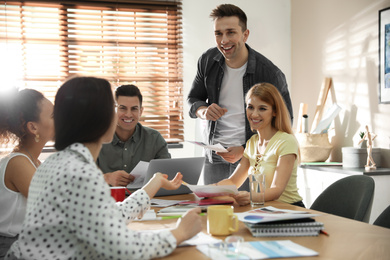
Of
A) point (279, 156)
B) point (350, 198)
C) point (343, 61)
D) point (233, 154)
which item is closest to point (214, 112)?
point (233, 154)

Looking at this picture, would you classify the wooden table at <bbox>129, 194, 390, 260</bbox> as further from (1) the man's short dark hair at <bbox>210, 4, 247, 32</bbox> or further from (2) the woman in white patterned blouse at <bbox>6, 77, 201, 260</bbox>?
(1) the man's short dark hair at <bbox>210, 4, 247, 32</bbox>

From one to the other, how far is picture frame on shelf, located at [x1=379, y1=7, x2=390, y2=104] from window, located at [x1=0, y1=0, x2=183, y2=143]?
188 cm

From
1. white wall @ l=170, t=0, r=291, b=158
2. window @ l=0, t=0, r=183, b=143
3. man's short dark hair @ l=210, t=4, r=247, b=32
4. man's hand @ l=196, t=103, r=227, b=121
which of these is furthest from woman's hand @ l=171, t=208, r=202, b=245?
window @ l=0, t=0, r=183, b=143

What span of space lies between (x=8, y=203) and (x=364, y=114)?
2.93 meters

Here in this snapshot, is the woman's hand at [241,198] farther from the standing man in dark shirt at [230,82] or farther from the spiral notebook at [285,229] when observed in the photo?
the standing man in dark shirt at [230,82]

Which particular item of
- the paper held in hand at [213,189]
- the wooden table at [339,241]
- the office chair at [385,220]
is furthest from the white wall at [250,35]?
the wooden table at [339,241]

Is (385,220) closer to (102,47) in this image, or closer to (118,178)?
(118,178)

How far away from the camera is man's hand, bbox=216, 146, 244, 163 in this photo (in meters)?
2.51

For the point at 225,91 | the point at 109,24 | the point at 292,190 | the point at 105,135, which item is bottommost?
the point at 292,190

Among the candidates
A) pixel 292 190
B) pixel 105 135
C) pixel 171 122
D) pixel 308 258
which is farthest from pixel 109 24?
pixel 308 258

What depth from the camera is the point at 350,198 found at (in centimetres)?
191

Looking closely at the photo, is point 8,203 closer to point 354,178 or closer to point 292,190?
point 292,190

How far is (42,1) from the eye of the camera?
4.06 m

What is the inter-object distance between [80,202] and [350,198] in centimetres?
134
